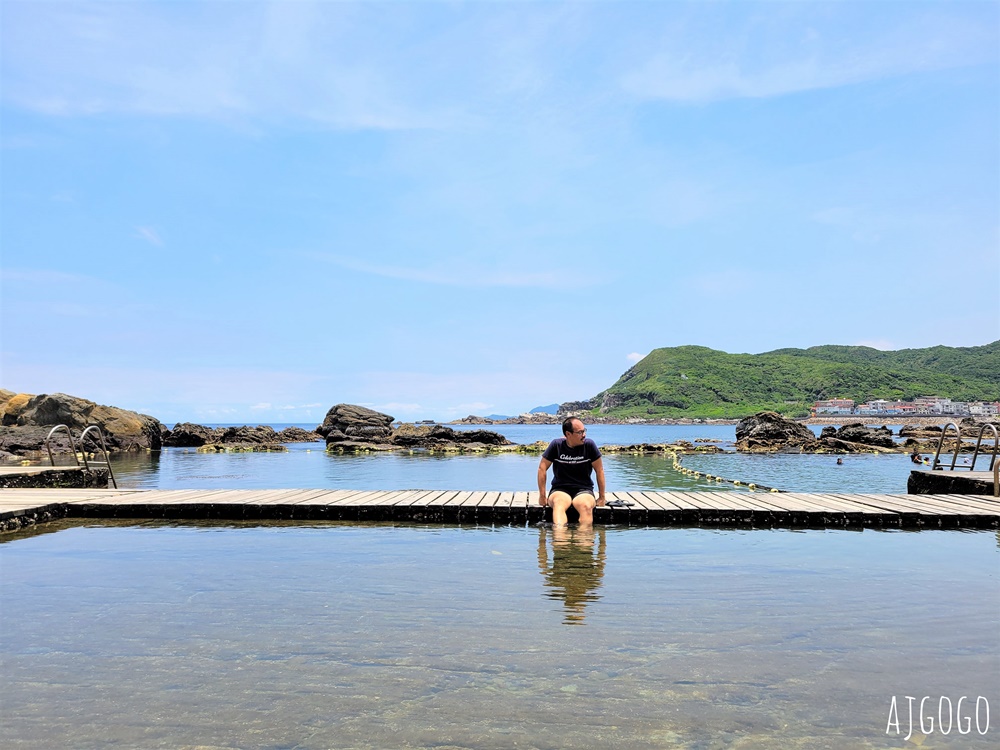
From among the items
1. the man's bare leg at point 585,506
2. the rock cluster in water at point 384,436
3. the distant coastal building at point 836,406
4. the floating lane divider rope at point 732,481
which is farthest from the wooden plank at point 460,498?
the distant coastal building at point 836,406

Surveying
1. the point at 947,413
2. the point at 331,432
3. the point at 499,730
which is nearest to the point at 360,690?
the point at 499,730

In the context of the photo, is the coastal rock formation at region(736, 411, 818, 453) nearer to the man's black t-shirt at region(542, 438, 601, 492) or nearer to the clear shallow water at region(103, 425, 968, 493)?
the clear shallow water at region(103, 425, 968, 493)

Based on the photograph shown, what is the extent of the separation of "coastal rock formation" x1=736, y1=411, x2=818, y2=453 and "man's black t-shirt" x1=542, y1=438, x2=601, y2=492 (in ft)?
181

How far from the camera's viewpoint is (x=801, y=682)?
5.36 meters

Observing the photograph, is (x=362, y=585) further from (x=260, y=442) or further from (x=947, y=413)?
(x=947, y=413)

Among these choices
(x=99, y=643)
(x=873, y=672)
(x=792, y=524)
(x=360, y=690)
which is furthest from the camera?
(x=792, y=524)

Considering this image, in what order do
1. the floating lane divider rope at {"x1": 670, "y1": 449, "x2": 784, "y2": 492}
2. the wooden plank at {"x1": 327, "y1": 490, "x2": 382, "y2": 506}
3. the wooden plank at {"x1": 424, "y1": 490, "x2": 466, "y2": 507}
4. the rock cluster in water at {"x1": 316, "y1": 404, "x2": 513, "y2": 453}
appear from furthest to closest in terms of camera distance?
the rock cluster in water at {"x1": 316, "y1": 404, "x2": 513, "y2": 453}, the floating lane divider rope at {"x1": 670, "y1": 449, "x2": 784, "y2": 492}, the wooden plank at {"x1": 327, "y1": 490, "x2": 382, "y2": 506}, the wooden plank at {"x1": 424, "y1": 490, "x2": 466, "y2": 507}

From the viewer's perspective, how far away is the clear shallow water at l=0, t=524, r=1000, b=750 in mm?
4625

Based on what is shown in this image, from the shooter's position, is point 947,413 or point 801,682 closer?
point 801,682

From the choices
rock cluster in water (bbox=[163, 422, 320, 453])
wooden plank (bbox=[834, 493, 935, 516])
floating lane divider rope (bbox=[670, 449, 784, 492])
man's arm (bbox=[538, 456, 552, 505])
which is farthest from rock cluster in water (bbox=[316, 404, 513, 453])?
man's arm (bbox=[538, 456, 552, 505])

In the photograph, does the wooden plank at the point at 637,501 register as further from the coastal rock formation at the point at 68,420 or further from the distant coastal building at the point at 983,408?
the distant coastal building at the point at 983,408

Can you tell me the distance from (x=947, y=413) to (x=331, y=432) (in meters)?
168

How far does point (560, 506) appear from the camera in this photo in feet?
40.9

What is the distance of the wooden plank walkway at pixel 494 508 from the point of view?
12.9m
